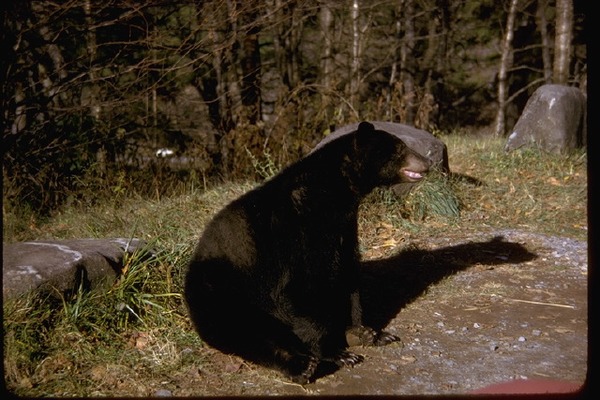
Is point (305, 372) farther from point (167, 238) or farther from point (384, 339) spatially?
point (167, 238)

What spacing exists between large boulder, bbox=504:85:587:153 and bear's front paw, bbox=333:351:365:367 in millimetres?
7027

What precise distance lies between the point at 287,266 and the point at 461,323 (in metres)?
1.63

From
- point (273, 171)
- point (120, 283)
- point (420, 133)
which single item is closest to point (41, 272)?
point (120, 283)

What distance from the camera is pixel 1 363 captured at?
10.3 feet

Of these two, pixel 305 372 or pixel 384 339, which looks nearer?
pixel 305 372

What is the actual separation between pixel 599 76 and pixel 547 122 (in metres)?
8.02

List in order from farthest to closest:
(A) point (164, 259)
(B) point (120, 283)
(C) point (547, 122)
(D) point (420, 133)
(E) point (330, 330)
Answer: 1. (C) point (547, 122)
2. (D) point (420, 133)
3. (A) point (164, 259)
4. (B) point (120, 283)
5. (E) point (330, 330)

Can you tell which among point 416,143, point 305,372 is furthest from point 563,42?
point 305,372

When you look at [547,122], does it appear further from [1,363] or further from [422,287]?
[1,363]

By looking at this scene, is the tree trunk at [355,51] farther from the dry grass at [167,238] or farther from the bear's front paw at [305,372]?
the bear's front paw at [305,372]

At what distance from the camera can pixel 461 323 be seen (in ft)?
15.6

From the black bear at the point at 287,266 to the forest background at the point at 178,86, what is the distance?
2.21 metres

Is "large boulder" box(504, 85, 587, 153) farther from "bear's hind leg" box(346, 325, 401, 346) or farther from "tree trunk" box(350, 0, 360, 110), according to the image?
"bear's hind leg" box(346, 325, 401, 346)

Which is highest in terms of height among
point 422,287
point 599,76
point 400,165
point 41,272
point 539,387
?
point 599,76
